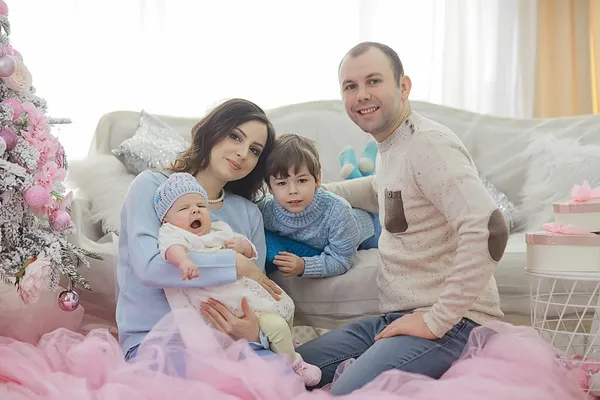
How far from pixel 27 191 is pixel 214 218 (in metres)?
0.50

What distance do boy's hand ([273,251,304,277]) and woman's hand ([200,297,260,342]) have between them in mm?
276

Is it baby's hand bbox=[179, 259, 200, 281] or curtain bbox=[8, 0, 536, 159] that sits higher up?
curtain bbox=[8, 0, 536, 159]

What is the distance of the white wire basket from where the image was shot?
1566 millimetres

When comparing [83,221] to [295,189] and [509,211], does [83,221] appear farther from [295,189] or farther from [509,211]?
[509,211]

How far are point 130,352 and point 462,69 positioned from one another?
2.76 meters

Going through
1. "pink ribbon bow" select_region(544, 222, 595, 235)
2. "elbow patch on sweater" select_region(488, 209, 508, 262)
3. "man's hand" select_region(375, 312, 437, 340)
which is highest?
"elbow patch on sweater" select_region(488, 209, 508, 262)

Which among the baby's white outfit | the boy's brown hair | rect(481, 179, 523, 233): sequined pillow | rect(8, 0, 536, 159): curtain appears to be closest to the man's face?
the boy's brown hair

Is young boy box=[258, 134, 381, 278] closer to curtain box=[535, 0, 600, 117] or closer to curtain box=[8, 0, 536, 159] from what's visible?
curtain box=[8, 0, 536, 159]

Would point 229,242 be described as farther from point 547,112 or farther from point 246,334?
→ point 547,112

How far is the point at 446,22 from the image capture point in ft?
12.3

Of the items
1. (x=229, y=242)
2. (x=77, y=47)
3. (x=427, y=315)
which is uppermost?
(x=77, y=47)

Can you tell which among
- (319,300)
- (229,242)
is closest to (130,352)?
(229,242)

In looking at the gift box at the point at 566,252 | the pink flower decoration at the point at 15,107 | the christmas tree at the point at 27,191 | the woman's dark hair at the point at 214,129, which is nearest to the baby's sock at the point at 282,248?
the woman's dark hair at the point at 214,129

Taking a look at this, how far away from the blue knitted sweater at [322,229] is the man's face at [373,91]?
35 cm
